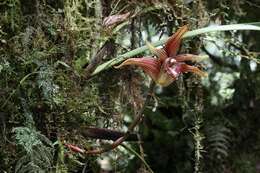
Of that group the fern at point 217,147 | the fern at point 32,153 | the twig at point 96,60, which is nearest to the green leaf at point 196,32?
the twig at point 96,60

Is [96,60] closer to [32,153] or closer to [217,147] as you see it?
[32,153]

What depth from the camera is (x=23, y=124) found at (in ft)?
2.67

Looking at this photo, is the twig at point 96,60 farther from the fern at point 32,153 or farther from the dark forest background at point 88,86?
the fern at point 32,153

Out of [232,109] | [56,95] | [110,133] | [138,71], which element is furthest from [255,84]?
[56,95]

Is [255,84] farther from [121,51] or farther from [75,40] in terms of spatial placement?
[75,40]

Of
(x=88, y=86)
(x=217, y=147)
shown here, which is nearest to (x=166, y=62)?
(x=88, y=86)

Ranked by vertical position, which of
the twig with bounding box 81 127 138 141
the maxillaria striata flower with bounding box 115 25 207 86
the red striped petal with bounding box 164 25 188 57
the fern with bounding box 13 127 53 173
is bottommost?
the twig with bounding box 81 127 138 141

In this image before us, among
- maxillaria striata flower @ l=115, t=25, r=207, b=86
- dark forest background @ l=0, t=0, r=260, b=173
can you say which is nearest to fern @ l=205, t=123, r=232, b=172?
dark forest background @ l=0, t=0, r=260, b=173

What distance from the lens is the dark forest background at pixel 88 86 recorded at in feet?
2.69

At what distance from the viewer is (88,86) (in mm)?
926

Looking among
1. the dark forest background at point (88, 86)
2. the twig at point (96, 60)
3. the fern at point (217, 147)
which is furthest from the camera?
the fern at point (217, 147)

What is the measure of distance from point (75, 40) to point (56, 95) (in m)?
0.14

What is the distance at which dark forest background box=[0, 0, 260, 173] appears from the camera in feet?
2.69

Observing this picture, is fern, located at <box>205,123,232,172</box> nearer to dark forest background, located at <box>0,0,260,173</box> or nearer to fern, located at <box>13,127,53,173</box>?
dark forest background, located at <box>0,0,260,173</box>
